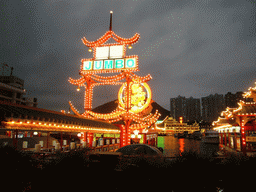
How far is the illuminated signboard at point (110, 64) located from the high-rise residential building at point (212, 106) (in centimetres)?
17602

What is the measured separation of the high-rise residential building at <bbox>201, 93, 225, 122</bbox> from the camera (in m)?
179

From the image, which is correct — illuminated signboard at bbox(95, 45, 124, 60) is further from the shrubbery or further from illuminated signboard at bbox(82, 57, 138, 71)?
the shrubbery

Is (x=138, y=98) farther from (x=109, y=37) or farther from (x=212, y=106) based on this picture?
(x=212, y=106)

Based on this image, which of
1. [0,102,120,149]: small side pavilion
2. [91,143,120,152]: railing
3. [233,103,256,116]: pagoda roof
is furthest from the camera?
[91,143,120,152]: railing

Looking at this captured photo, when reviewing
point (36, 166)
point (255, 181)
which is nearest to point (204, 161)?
point (255, 181)

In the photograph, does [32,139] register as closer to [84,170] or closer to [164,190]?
[84,170]

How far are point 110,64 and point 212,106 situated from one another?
18753 centimetres

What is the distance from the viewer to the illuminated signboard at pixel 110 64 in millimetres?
22047

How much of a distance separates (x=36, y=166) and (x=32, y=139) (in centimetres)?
1847

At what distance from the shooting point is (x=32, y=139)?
24.1 metres

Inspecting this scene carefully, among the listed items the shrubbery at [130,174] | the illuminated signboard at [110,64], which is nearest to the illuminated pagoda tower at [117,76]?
the illuminated signboard at [110,64]

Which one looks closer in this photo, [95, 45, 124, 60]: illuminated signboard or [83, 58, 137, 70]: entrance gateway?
[83, 58, 137, 70]: entrance gateway

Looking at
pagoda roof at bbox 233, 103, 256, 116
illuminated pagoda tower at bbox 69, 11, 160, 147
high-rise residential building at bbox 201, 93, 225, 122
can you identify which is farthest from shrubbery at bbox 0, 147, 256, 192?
high-rise residential building at bbox 201, 93, 225, 122

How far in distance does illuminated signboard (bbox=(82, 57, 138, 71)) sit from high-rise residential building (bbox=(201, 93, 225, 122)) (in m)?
176
